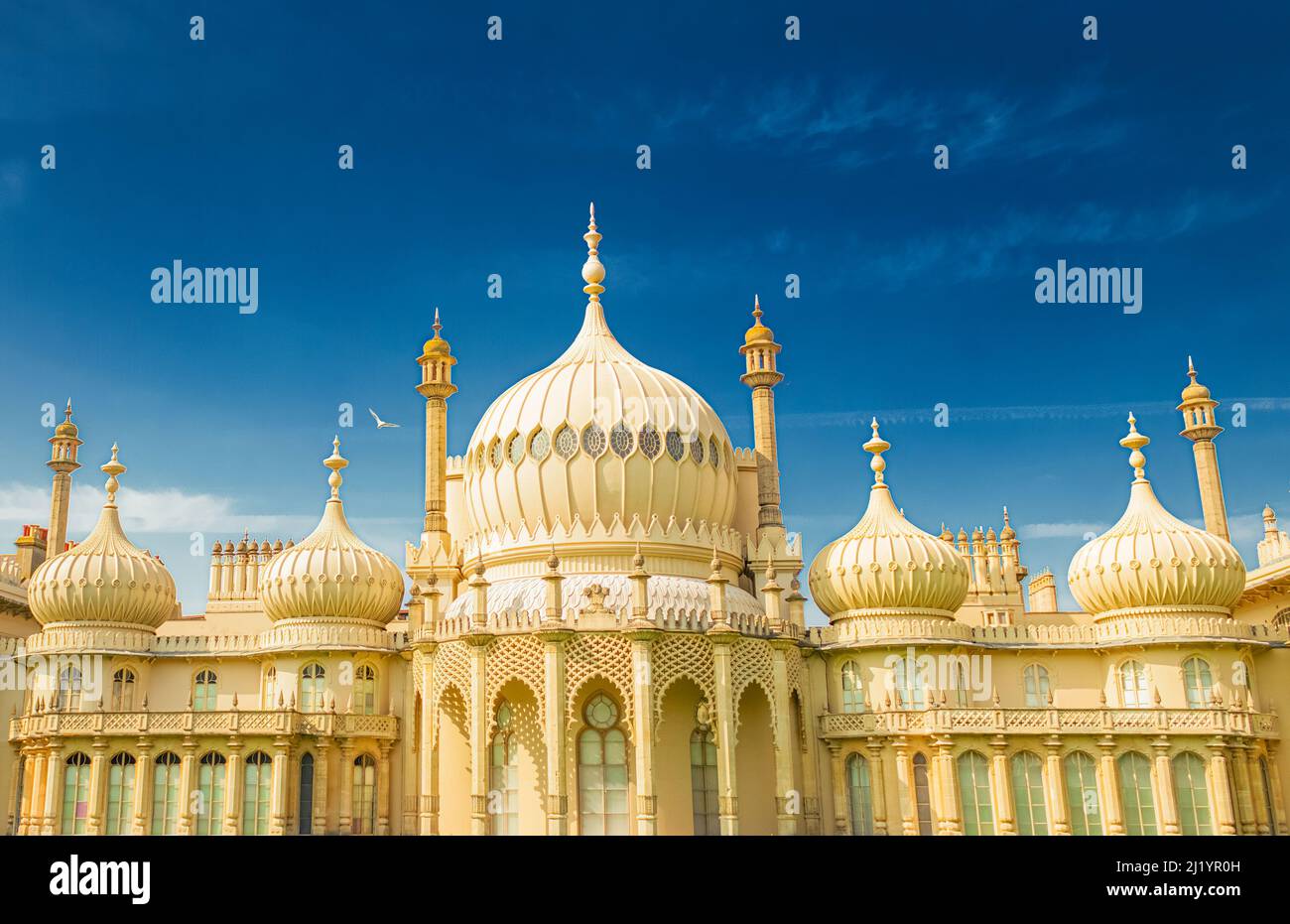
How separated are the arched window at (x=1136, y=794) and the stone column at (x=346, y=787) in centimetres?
2191

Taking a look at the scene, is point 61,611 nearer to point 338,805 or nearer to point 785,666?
point 338,805

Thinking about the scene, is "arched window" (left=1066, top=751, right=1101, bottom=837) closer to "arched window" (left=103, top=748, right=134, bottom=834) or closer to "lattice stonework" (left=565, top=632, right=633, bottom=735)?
"lattice stonework" (left=565, top=632, right=633, bottom=735)

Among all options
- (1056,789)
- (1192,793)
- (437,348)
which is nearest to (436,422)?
(437,348)

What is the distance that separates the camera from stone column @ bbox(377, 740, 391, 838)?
3681 cm

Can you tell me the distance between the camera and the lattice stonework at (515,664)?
1265 inches

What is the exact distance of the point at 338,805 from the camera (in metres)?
36.5

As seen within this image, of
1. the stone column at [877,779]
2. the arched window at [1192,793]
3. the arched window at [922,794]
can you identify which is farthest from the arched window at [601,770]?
the arched window at [1192,793]

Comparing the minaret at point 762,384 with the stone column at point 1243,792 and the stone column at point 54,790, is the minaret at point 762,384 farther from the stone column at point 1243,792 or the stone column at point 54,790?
the stone column at point 54,790

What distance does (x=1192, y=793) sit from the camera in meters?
34.9

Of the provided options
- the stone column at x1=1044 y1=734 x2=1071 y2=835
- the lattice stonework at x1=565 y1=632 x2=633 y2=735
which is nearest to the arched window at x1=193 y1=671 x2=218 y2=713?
the lattice stonework at x1=565 y1=632 x2=633 y2=735

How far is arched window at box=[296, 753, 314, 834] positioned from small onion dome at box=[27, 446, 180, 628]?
7.40 metres

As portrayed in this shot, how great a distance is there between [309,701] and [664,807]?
1168cm
